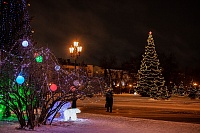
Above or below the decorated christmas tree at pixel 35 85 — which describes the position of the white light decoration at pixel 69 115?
below

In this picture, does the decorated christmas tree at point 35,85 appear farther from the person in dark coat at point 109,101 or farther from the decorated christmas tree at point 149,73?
the decorated christmas tree at point 149,73

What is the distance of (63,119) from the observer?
18828 mm

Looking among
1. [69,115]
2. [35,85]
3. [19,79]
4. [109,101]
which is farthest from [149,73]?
[19,79]

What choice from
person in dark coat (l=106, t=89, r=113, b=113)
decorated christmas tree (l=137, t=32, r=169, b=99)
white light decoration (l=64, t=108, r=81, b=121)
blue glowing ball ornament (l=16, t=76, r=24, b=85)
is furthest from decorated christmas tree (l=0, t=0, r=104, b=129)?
decorated christmas tree (l=137, t=32, r=169, b=99)

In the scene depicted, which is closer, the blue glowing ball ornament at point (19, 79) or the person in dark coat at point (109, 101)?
the blue glowing ball ornament at point (19, 79)

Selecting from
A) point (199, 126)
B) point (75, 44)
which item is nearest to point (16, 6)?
point (75, 44)

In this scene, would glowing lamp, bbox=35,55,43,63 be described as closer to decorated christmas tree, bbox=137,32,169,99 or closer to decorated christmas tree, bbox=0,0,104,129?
decorated christmas tree, bbox=0,0,104,129

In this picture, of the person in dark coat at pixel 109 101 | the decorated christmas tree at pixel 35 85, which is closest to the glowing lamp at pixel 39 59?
the decorated christmas tree at pixel 35 85

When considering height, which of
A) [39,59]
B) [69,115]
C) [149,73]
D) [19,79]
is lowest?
[69,115]

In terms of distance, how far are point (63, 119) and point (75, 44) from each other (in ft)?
33.6

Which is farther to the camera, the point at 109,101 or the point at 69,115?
the point at 109,101

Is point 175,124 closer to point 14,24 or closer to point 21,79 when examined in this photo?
point 21,79

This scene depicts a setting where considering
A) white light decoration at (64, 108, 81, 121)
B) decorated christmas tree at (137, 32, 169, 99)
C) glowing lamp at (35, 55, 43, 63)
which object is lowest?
white light decoration at (64, 108, 81, 121)

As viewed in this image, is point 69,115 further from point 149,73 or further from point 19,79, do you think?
point 149,73
